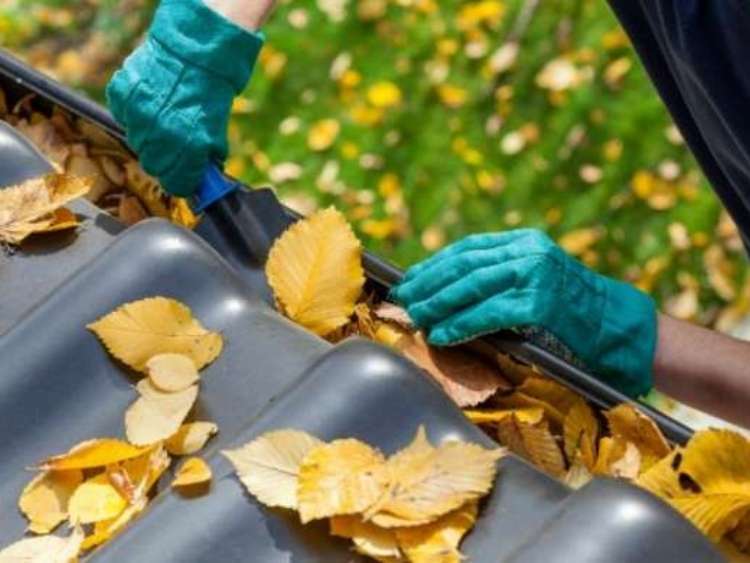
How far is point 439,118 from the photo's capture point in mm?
3707

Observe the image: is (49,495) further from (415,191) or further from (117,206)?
(415,191)

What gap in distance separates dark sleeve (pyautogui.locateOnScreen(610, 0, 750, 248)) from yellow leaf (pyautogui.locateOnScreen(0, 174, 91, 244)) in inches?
28.9

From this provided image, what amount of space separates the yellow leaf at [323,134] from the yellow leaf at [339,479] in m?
2.47

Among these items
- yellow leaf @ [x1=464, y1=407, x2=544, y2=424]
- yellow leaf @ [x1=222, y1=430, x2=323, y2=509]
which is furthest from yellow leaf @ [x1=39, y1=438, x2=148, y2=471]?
yellow leaf @ [x1=464, y1=407, x2=544, y2=424]

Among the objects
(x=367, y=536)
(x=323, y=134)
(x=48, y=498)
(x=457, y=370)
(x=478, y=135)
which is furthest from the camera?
(x=323, y=134)

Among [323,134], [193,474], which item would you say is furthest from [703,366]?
[323,134]

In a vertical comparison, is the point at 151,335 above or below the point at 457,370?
above

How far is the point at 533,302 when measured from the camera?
5.61ft

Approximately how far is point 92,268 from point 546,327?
0.55 m

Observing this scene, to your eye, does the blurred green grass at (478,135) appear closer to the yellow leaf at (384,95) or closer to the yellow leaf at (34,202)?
the yellow leaf at (384,95)

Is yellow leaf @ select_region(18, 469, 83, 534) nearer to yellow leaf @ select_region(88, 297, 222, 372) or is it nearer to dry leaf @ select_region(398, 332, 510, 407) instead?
yellow leaf @ select_region(88, 297, 222, 372)

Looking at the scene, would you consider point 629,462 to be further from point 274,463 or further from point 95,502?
point 95,502

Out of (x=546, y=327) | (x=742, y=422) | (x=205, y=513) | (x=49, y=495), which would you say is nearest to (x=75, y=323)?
(x=49, y=495)

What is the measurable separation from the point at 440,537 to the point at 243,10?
0.95 metres
